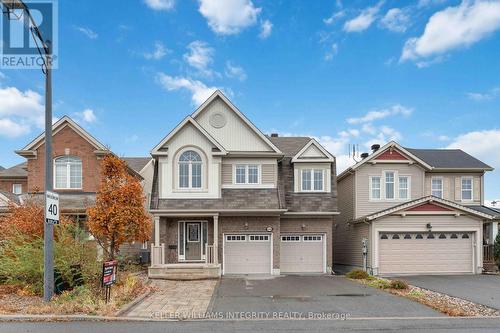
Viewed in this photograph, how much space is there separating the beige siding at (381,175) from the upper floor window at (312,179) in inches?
98.1

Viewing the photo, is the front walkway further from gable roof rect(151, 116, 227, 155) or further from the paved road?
gable roof rect(151, 116, 227, 155)

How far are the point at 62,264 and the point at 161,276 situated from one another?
642cm

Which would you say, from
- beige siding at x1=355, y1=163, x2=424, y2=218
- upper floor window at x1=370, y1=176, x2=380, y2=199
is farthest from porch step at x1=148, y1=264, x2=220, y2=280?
upper floor window at x1=370, y1=176, x2=380, y2=199

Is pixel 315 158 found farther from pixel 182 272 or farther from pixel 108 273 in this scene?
pixel 108 273

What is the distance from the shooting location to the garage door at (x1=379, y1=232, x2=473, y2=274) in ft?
71.3

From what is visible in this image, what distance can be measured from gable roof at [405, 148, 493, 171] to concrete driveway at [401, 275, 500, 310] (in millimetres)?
7185

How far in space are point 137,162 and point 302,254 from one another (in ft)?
49.5

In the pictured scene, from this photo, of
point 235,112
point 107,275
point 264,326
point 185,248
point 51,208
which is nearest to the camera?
point 264,326

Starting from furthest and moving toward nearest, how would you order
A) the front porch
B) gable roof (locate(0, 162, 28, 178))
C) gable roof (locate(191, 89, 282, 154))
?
gable roof (locate(0, 162, 28, 178)), gable roof (locate(191, 89, 282, 154)), the front porch

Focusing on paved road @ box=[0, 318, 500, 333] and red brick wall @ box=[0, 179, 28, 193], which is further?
red brick wall @ box=[0, 179, 28, 193]

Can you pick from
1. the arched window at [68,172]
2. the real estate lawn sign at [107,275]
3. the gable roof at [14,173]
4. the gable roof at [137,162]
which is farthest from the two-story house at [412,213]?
the gable roof at [14,173]

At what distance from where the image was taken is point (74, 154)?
2283 centimetres

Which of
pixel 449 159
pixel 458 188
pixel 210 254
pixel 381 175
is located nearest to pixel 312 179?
pixel 381 175

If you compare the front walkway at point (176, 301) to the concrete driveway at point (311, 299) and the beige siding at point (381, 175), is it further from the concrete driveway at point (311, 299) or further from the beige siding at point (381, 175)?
the beige siding at point (381, 175)
